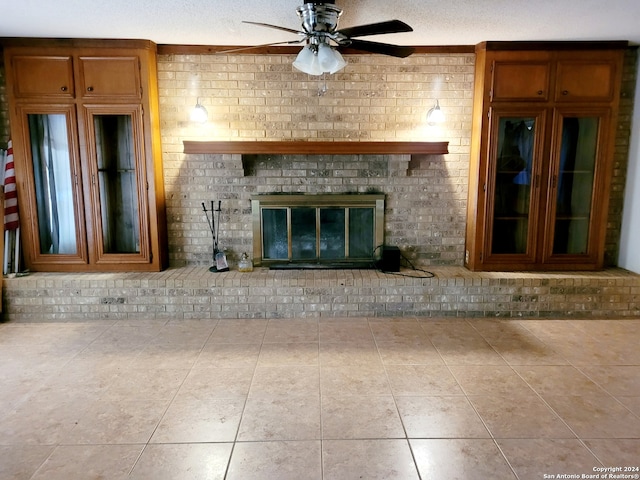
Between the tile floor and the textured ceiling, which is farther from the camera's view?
the textured ceiling

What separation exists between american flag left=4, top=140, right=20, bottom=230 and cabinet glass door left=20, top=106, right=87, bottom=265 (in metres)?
0.11

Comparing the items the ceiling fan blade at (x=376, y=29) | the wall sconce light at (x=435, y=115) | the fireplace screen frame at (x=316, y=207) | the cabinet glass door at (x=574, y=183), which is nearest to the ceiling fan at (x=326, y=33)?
the ceiling fan blade at (x=376, y=29)

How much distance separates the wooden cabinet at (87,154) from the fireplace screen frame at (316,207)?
0.88 metres

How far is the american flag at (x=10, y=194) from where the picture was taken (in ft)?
11.9

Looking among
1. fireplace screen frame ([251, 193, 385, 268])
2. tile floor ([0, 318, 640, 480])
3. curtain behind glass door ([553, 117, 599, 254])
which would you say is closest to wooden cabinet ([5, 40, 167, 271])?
tile floor ([0, 318, 640, 480])

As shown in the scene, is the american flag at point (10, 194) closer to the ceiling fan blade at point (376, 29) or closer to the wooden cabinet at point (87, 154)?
the wooden cabinet at point (87, 154)

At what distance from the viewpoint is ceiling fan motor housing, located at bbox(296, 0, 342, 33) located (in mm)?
2240

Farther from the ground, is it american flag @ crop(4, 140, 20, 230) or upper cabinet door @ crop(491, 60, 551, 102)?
upper cabinet door @ crop(491, 60, 551, 102)

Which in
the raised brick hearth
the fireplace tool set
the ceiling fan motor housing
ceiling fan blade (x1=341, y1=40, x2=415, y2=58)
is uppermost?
the ceiling fan motor housing

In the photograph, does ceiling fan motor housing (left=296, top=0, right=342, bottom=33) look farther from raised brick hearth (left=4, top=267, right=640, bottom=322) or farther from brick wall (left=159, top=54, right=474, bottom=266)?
raised brick hearth (left=4, top=267, right=640, bottom=322)

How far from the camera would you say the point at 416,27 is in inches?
127

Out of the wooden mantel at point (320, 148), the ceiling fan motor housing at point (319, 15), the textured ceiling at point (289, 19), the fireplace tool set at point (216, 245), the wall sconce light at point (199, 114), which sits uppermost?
the textured ceiling at point (289, 19)

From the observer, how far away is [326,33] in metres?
2.35

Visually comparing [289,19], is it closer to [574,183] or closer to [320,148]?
[320,148]
